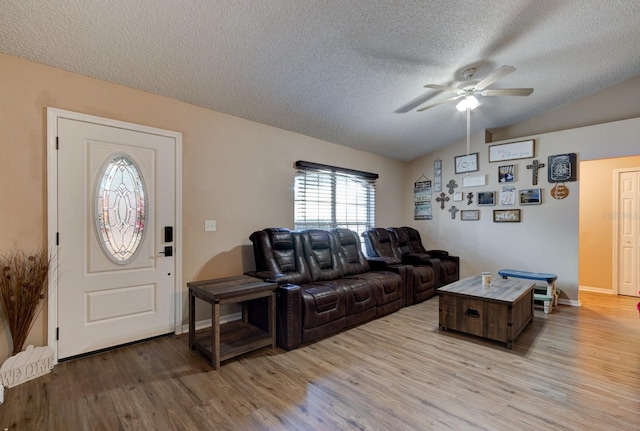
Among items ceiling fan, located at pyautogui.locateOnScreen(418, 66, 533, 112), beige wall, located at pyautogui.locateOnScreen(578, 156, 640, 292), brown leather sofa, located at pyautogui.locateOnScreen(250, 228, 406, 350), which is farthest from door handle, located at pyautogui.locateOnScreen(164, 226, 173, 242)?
beige wall, located at pyautogui.locateOnScreen(578, 156, 640, 292)

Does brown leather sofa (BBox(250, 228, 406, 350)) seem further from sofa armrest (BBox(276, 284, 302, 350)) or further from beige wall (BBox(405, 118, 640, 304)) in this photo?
beige wall (BBox(405, 118, 640, 304))

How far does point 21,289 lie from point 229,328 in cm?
171

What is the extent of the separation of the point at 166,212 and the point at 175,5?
1858 millimetres

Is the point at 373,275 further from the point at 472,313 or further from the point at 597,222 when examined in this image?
the point at 597,222

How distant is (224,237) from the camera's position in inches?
139

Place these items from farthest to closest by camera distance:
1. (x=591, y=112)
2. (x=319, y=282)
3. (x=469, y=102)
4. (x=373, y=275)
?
(x=591, y=112), (x=373, y=275), (x=319, y=282), (x=469, y=102)

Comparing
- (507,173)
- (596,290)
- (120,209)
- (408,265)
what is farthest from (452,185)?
(120,209)

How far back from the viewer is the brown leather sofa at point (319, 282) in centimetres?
289

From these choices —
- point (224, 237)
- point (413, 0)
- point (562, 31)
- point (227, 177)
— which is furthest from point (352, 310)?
point (562, 31)

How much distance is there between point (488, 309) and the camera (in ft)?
9.86

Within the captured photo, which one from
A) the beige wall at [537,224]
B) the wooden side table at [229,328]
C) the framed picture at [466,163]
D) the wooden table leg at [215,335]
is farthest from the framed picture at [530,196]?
the wooden table leg at [215,335]

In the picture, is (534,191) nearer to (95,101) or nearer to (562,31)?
(562,31)

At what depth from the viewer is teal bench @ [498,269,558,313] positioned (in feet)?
13.1

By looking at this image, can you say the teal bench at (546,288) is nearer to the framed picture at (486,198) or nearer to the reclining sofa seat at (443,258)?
the reclining sofa seat at (443,258)
